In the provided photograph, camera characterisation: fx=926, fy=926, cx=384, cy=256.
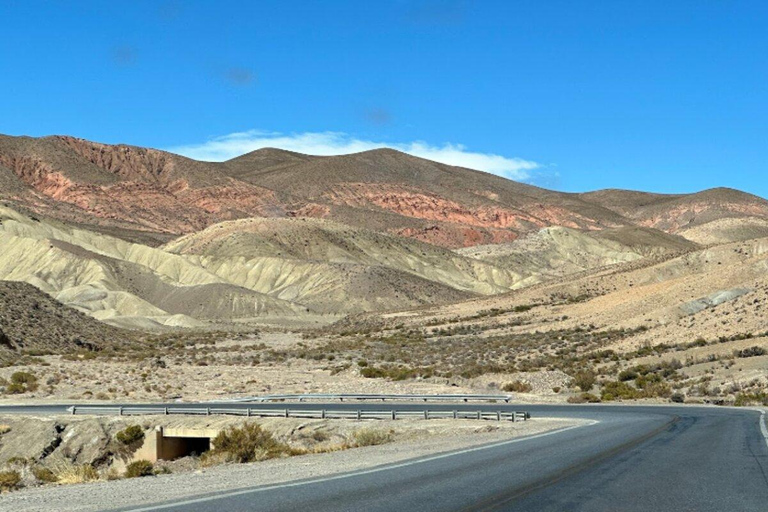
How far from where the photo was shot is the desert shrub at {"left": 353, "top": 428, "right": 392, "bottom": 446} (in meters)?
22.2

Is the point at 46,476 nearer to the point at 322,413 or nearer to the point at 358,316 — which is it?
the point at 322,413

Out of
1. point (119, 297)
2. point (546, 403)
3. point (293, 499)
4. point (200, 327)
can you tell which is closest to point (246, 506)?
point (293, 499)

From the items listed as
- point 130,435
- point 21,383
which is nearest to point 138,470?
point 130,435

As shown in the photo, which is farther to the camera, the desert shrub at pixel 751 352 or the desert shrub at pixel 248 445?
the desert shrub at pixel 751 352

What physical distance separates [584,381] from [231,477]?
97.4 ft

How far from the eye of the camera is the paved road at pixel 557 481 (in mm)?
11023

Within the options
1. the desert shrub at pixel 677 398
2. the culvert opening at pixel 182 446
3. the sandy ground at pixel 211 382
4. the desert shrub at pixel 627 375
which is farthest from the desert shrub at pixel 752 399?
the culvert opening at pixel 182 446

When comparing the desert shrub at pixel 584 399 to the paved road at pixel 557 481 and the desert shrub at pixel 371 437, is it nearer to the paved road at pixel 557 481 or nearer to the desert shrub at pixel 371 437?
the desert shrub at pixel 371 437

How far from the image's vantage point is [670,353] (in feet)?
163

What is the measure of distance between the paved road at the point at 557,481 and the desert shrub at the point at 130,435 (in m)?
13.2

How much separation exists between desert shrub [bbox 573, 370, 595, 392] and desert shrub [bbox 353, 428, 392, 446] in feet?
66.0

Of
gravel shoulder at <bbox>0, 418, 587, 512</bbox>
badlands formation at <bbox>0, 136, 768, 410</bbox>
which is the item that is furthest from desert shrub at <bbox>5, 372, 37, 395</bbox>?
gravel shoulder at <bbox>0, 418, 587, 512</bbox>

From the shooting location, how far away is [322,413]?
28.3 m

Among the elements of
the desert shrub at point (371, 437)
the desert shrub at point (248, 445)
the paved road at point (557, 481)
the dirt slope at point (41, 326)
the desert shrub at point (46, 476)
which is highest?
the dirt slope at point (41, 326)
